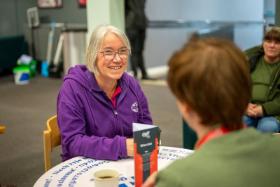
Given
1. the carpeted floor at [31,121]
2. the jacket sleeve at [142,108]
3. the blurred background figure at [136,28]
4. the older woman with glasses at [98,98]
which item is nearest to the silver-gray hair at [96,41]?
the older woman with glasses at [98,98]

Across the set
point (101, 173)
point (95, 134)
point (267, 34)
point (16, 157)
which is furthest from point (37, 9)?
point (101, 173)

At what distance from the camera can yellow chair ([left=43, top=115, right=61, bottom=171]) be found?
2133mm

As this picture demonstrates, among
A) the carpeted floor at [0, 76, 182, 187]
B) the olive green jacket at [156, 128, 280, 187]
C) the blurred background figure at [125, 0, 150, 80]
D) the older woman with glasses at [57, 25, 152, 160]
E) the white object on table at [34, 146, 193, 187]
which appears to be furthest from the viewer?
the blurred background figure at [125, 0, 150, 80]

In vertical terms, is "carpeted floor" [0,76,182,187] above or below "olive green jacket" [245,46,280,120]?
below

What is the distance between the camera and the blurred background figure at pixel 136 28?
640 centimetres

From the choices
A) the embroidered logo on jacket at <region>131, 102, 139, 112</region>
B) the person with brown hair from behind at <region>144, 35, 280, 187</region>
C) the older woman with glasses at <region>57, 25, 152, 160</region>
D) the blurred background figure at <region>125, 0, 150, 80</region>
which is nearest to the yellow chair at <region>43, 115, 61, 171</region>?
the older woman with glasses at <region>57, 25, 152, 160</region>

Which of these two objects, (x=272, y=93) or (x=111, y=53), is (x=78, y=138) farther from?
(x=272, y=93)

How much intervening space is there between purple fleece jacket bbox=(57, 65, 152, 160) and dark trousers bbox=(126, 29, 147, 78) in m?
4.33

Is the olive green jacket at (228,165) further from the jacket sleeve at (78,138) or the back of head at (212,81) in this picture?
the jacket sleeve at (78,138)

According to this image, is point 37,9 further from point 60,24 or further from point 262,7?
point 262,7

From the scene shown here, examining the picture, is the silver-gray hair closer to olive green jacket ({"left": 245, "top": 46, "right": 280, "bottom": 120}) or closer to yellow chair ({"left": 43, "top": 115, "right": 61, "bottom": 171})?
yellow chair ({"left": 43, "top": 115, "right": 61, "bottom": 171})

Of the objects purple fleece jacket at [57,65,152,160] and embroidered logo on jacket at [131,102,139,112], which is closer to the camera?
purple fleece jacket at [57,65,152,160]

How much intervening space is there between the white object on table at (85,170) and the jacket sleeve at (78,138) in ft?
0.11

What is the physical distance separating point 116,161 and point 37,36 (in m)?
6.67
